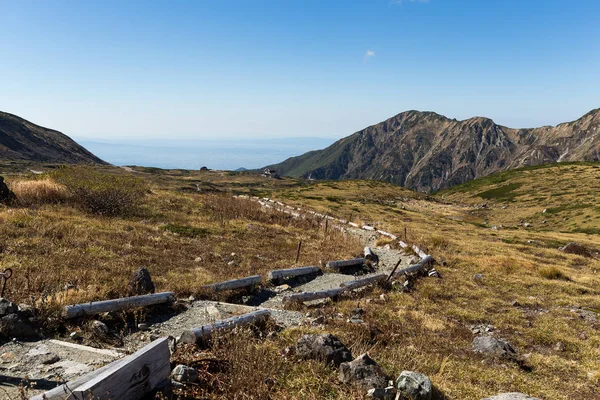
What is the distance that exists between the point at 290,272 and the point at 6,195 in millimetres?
18134

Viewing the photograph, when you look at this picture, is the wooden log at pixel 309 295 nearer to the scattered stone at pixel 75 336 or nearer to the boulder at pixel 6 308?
the scattered stone at pixel 75 336

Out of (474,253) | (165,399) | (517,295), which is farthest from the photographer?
(474,253)

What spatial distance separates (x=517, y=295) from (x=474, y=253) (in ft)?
27.6

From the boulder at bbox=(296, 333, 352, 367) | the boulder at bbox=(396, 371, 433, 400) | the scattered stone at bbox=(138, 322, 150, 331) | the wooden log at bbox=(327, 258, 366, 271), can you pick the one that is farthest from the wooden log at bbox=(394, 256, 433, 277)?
the scattered stone at bbox=(138, 322, 150, 331)

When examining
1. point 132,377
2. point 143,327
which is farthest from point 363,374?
point 143,327

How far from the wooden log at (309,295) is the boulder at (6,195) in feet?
61.1

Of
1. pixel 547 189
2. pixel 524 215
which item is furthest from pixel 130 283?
pixel 547 189

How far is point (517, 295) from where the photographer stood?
Answer: 1614 cm

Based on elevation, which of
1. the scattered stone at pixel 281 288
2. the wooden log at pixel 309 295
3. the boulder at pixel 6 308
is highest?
the boulder at pixel 6 308

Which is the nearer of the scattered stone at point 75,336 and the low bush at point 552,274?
the scattered stone at point 75,336

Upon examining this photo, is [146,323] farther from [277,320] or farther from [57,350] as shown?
[277,320]

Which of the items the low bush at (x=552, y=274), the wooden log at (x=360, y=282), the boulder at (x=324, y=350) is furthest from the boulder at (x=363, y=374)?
the low bush at (x=552, y=274)

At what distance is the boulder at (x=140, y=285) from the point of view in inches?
389

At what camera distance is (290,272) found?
14547 mm
